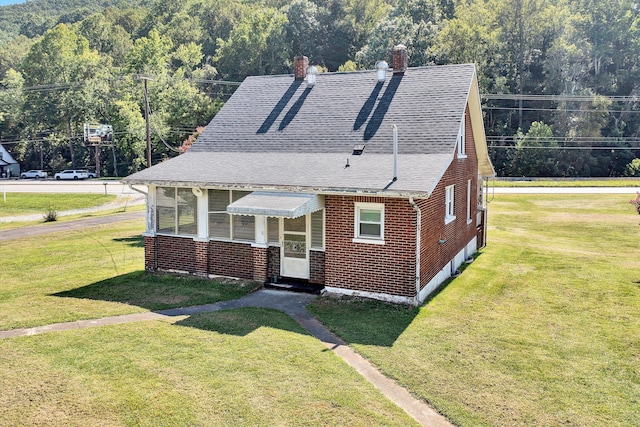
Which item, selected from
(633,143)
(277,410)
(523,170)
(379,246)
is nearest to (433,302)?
(379,246)

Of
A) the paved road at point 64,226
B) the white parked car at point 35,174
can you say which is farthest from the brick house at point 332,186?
the white parked car at point 35,174

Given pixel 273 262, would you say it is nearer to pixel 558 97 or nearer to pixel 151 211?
pixel 151 211

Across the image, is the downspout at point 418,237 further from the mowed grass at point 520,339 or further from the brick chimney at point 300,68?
the brick chimney at point 300,68

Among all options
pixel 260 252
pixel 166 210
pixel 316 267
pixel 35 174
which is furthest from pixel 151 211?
pixel 35 174

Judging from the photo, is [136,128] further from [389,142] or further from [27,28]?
[27,28]

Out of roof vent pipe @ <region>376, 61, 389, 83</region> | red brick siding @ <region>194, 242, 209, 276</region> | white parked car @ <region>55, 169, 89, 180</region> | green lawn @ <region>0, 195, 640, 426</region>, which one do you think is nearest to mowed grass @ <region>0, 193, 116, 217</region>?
white parked car @ <region>55, 169, 89, 180</region>

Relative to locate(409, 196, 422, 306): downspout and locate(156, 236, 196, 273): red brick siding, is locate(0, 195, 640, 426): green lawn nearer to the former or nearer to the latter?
locate(409, 196, 422, 306): downspout

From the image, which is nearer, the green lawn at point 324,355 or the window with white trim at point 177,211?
the green lawn at point 324,355
